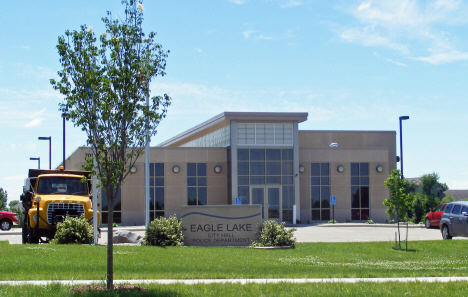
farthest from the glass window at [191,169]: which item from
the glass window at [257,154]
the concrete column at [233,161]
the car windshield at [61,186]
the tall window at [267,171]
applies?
the car windshield at [61,186]

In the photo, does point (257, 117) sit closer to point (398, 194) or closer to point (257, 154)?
point (257, 154)

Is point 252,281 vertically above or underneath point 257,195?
underneath

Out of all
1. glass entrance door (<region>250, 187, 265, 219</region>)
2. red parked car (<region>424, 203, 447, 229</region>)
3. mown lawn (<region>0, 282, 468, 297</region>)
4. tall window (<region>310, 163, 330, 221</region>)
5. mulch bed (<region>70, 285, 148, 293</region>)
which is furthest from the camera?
tall window (<region>310, 163, 330, 221</region>)

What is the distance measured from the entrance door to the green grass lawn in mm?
17894

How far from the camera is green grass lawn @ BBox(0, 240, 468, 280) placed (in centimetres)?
1266

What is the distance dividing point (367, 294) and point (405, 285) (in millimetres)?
1425

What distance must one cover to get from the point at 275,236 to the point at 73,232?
7.64 m

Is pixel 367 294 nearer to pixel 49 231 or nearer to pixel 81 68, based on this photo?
pixel 81 68

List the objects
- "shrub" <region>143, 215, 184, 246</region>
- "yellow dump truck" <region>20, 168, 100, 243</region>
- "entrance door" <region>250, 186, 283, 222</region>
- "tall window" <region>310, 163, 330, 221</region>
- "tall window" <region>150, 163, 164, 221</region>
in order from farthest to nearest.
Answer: "tall window" <region>310, 163, 330, 221</region>
"entrance door" <region>250, 186, 283, 222</region>
"tall window" <region>150, 163, 164, 221</region>
"shrub" <region>143, 215, 184, 246</region>
"yellow dump truck" <region>20, 168, 100, 243</region>

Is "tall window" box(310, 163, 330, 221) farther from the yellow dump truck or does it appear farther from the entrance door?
the yellow dump truck

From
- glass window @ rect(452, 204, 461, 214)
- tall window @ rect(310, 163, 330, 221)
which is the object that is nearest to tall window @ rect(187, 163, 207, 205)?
tall window @ rect(310, 163, 330, 221)

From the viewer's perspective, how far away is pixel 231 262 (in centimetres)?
1551

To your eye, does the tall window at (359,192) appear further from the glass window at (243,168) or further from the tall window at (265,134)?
the glass window at (243,168)

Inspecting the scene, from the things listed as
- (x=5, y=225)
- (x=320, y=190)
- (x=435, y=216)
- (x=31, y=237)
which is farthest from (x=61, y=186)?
Result: (x=320, y=190)
